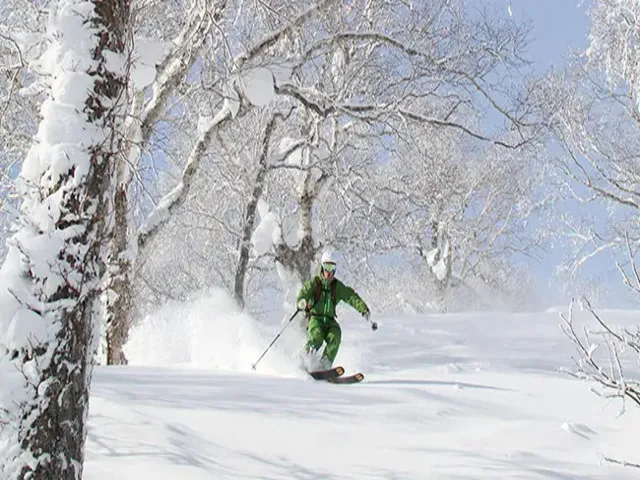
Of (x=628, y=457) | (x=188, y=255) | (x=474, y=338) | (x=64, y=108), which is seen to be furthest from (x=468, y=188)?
(x=64, y=108)

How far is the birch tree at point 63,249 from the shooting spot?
127 inches

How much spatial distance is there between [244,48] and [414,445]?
6.51 metres

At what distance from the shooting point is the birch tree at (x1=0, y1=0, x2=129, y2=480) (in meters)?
3.24

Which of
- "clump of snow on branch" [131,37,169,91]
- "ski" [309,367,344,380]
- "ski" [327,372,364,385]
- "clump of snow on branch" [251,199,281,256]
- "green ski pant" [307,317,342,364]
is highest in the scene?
"clump of snow on branch" [131,37,169,91]

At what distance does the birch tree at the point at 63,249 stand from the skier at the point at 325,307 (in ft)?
17.9

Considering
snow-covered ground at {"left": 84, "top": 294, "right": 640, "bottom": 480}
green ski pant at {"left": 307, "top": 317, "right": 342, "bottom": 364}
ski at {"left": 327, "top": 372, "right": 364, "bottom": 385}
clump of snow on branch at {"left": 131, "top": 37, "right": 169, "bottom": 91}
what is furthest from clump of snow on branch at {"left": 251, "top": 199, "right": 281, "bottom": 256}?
ski at {"left": 327, "top": 372, "right": 364, "bottom": 385}

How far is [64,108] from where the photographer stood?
3.57 m

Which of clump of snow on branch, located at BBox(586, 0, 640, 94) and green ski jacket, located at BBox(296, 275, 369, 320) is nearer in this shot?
green ski jacket, located at BBox(296, 275, 369, 320)

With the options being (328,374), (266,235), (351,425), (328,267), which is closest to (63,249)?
(351,425)

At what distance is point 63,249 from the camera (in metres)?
3.39

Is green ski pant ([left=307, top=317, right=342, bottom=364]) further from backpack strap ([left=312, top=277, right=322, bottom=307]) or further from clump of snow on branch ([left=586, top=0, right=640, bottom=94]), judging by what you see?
clump of snow on branch ([left=586, top=0, right=640, bottom=94])

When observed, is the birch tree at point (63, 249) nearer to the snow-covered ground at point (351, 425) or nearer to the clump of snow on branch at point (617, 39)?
the snow-covered ground at point (351, 425)

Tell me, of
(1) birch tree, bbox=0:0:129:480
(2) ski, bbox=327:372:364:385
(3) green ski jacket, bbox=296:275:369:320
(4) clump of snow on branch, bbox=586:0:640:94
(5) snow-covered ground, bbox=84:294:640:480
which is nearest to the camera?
(1) birch tree, bbox=0:0:129:480

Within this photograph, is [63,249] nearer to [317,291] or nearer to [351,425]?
[351,425]
